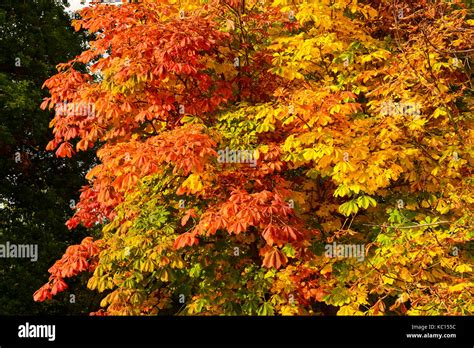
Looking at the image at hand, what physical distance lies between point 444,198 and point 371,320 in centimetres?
238

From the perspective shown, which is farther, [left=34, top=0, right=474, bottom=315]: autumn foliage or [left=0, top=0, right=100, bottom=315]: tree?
[left=0, top=0, right=100, bottom=315]: tree

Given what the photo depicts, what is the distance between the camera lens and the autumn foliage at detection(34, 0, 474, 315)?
7.22 meters

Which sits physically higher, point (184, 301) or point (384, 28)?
point (384, 28)

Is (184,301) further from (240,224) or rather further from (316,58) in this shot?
(316,58)

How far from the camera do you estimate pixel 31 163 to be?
17.8 m

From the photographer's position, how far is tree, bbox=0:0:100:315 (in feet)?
53.0

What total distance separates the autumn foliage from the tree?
7.91 metres

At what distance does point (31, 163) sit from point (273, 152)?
12027 millimetres

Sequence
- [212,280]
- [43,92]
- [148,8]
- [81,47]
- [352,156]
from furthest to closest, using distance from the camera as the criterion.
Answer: [81,47]
[43,92]
[148,8]
[212,280]
[352,156]

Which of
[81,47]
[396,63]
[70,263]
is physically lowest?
[70,263]

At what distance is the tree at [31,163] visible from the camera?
636 inches

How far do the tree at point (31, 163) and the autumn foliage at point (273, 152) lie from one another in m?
7.91

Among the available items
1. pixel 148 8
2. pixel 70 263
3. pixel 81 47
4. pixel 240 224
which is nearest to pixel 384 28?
pixel 148 8

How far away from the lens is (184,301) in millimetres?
8641
